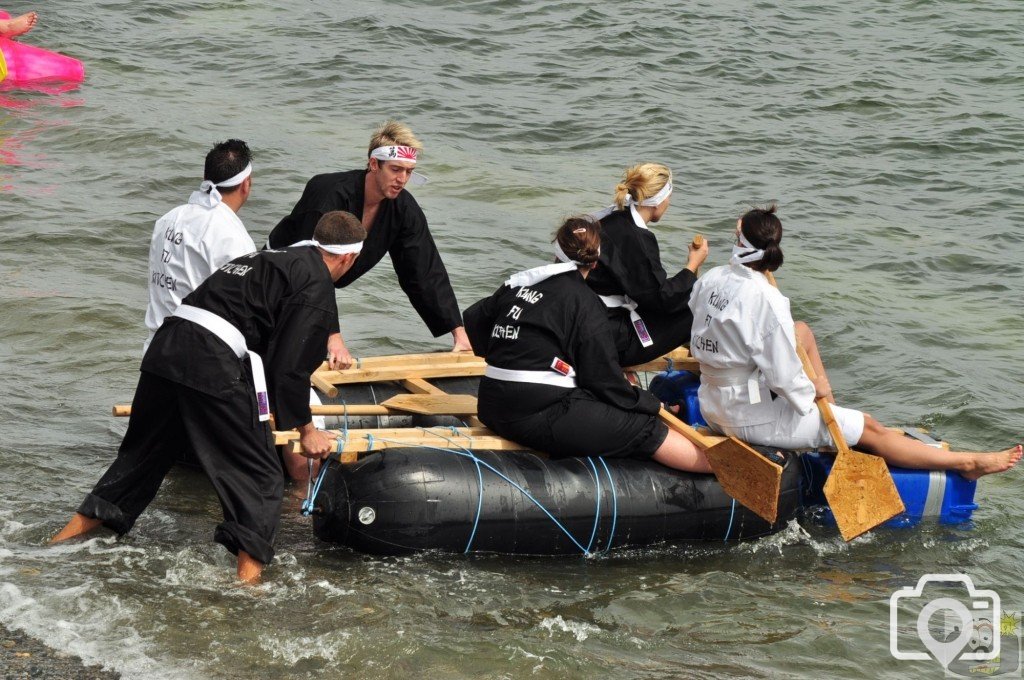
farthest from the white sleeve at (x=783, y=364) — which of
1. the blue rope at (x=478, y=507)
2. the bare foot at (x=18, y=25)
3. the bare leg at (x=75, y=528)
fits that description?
the bare foot at (x=18, y=25)

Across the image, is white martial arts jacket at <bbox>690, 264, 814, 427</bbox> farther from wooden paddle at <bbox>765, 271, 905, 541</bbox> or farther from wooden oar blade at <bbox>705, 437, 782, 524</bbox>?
wooden oar blade at <bbox>705, 437, 782, 524</bbox>

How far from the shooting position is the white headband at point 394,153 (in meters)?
7.00

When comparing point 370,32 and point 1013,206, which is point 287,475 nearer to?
point 1013,206

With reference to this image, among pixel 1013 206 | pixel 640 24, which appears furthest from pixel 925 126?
pixel 640 24

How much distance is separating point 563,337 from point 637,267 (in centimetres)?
112

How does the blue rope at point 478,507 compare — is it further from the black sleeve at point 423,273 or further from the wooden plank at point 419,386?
the black sleeve at point 423,273

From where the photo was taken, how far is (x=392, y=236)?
7.43 m

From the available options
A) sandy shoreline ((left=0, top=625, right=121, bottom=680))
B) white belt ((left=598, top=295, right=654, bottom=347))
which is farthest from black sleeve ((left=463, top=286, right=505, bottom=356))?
sandy shoreline ((left=0, top=625, right=121, bottom=680))

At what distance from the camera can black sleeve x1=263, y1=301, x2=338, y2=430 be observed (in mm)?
5316

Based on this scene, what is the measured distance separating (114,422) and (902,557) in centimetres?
469

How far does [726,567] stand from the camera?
6.28m

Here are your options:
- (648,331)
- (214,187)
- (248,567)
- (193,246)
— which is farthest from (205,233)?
(648,331)

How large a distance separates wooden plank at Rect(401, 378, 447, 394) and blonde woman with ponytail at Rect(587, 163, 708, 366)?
1068 mm

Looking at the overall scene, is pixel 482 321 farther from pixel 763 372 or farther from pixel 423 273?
pixel 763 372
